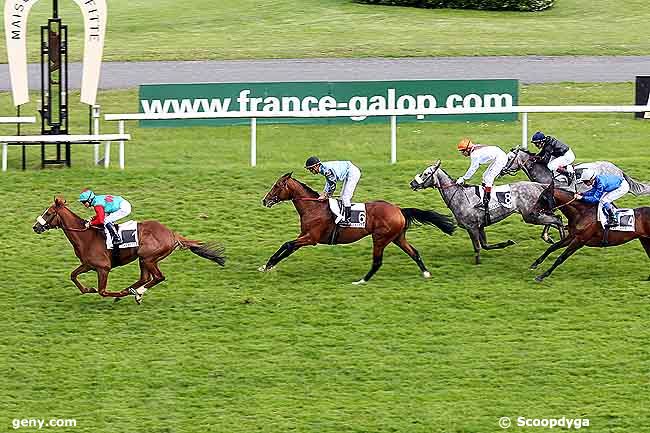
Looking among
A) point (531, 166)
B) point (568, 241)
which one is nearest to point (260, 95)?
point (531, 166)

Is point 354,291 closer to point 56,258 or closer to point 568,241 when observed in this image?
point 568,241

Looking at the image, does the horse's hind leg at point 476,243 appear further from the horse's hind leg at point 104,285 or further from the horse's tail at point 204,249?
the horse's hind leg at point 104,285

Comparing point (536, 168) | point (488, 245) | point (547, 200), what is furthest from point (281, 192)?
point (536, 168)

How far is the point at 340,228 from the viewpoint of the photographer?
1434cm

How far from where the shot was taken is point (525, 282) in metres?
14.3

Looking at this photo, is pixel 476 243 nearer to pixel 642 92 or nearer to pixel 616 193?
pixel 616 193

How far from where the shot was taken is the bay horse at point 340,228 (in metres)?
14.3

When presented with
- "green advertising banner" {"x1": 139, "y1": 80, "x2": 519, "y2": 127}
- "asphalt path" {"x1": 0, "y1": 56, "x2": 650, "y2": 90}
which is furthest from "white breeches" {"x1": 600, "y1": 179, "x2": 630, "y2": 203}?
"asphalt path" {"x1": 0, "y1": 56, "x2": 650, "y2": 90}

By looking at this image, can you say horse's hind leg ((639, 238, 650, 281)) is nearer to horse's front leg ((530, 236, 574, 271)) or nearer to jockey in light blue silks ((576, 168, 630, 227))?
jockey in light blue silks ((576, 168, 630, 227))

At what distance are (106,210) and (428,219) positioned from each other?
3.28m

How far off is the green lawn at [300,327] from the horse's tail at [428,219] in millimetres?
432

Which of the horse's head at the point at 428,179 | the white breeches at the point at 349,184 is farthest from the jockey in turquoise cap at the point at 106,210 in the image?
the horse's head at the point at 428,179

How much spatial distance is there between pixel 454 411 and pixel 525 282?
3.29 metres

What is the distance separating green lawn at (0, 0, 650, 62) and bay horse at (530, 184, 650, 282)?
41.8ft
